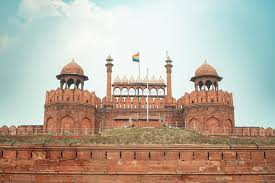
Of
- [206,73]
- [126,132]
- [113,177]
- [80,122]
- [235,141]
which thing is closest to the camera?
[113,177]

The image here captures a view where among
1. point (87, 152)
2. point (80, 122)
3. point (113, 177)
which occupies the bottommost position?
point (113, 177)

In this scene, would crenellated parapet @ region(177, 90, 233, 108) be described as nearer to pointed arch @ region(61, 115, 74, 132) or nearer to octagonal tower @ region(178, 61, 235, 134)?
octagonal tower @ region(178, 61, 235, 134)

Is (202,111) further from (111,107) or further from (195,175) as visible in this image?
(195,175)

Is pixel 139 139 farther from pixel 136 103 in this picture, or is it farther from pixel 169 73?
pixel 169 73

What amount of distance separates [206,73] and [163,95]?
4251 mm

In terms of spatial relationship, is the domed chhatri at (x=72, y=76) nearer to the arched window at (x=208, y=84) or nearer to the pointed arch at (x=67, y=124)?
the pointed arch at (x=67, y=124)

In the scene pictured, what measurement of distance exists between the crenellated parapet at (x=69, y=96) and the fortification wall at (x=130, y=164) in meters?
9.86

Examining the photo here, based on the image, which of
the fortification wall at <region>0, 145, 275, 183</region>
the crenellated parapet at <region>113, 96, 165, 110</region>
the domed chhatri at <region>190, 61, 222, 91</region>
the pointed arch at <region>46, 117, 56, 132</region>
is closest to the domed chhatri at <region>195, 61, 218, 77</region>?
the domed chhatri at <region>190, 61, 222, 91</region>

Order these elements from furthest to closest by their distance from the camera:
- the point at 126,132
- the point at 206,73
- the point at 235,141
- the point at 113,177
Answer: the point at 206,73 < the point at 126,132 < the point at 235,141 < the point at 113,177

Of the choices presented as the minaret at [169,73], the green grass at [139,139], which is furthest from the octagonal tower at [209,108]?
the green grass at [139,139]

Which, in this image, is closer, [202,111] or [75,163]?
[75,163]

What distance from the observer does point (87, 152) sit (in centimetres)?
1834

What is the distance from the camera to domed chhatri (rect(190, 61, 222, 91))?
29750mm

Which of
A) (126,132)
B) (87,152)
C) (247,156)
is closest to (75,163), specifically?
(87,152)
